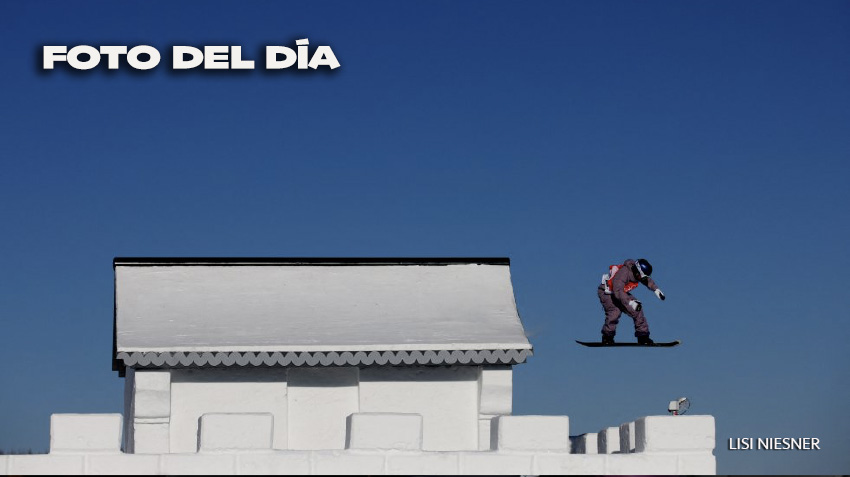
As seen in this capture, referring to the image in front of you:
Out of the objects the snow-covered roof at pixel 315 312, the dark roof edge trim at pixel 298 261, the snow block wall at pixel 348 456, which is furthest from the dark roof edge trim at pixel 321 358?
the snow block wall at pixel 348 456

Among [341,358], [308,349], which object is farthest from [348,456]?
[308,349]

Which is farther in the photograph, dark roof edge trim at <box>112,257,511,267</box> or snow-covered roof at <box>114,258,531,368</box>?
dark roof edge trim at <box>112,257,511,267</box>

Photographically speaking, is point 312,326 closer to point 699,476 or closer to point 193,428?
point 193,428

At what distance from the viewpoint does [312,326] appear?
2598cm

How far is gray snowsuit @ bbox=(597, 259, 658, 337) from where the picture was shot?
26234mm

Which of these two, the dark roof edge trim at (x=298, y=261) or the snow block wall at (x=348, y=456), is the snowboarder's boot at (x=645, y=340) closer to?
the dark roof edge trim at (x=298, y=261)

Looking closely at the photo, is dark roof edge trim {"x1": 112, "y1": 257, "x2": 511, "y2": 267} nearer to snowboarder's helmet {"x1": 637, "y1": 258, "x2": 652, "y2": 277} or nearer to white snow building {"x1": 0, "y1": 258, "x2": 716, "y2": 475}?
white snow building {"x1": 0, "y1": 258, "x2": 716, "y2": 475}

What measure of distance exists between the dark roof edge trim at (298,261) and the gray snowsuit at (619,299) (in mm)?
2404

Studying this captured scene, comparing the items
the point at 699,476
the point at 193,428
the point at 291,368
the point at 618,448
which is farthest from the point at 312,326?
the point at 699,476

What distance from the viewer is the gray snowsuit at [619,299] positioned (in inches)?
1033

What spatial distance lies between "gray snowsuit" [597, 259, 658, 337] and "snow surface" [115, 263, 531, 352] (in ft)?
4.87

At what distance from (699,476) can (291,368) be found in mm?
7251

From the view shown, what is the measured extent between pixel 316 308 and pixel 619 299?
499cm

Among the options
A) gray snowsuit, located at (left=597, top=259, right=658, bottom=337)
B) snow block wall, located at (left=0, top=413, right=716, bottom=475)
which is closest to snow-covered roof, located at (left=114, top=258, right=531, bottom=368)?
gray snowsuit, located at (left=597, top=259, right=658, bottom=337)
